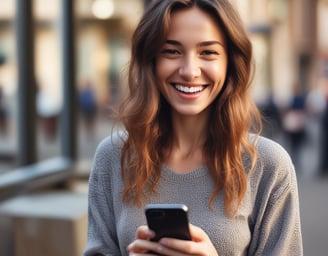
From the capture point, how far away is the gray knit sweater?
211 cm

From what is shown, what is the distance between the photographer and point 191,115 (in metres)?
2.26

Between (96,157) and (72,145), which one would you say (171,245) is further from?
(72,145)

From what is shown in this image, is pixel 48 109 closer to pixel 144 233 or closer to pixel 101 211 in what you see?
pixel 101 211

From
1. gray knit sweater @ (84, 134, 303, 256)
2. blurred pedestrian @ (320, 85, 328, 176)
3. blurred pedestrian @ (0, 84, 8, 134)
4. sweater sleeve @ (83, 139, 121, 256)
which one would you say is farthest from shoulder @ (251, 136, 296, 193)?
blurred pedestrian @ (320, 85, 328, 176)

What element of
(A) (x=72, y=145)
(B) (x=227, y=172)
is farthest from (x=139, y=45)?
(A) (x=72, y=145)

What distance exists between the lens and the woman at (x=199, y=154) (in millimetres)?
2125

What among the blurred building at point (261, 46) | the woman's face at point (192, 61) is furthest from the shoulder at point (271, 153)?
the blurred building at point (261, 46)

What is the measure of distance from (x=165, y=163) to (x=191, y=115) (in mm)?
169

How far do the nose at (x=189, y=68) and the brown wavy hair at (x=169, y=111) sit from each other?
0.30 ft

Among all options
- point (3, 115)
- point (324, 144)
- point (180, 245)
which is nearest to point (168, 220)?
point (180, 245)

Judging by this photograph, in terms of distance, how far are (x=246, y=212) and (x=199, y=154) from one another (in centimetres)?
24

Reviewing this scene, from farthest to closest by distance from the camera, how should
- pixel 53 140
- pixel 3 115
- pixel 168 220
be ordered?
pixel 53 140 < pixel 3 115 < pixel 168 220

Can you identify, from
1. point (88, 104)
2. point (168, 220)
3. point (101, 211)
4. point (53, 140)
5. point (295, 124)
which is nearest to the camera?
point (168, 220)

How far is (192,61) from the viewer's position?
6.97ft
